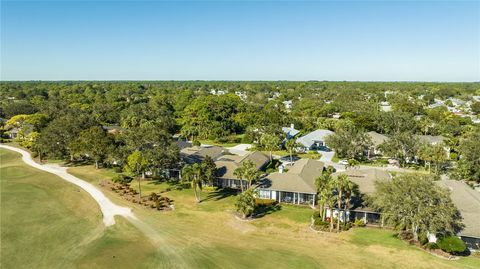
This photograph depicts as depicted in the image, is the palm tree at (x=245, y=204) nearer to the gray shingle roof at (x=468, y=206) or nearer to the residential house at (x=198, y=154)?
the residential house at (x=198, y=154)

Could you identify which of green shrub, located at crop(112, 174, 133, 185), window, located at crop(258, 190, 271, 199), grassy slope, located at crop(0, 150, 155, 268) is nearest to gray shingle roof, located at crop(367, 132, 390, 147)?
window, located at crop(258, 190, 271, 199)

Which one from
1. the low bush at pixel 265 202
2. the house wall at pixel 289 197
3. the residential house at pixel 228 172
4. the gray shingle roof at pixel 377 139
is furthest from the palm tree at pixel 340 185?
the gray shingle roof at pixel 377 139

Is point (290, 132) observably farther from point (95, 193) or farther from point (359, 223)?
point (95, 193)

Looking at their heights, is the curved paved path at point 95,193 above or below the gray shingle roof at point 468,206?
below

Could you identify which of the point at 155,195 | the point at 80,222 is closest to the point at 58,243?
the point at 80,222

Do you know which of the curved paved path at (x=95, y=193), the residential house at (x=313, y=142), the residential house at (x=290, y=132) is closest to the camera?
the curved paved path at (x=95, y=193)

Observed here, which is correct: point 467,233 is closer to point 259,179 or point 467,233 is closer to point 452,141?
point 259,179

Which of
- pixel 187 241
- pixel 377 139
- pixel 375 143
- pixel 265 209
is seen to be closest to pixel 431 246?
pixel 265 209
